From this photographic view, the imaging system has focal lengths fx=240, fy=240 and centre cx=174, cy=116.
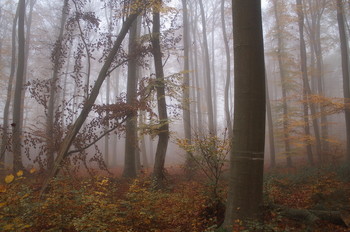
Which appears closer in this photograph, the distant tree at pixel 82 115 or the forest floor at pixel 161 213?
the forest floor at pixel 161 213

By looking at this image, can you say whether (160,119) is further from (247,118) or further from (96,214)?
(247,118)

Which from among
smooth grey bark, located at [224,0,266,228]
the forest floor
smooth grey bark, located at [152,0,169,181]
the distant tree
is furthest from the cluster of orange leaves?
smooth grey bark, located at [152,0,169,181]

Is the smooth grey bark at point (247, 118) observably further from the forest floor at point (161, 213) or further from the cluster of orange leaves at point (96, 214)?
the cluster of orange leaves at point (96, 214)

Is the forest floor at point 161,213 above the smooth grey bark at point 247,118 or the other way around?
the other way around

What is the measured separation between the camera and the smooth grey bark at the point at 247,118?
402 centimetres

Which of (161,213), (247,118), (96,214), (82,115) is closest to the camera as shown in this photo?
(247,118)

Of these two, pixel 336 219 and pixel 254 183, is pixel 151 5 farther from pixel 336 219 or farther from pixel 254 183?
pixel 336 219

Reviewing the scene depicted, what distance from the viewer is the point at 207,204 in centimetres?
535

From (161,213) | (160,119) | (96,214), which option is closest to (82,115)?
(160,119)

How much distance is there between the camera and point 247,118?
13.4ft

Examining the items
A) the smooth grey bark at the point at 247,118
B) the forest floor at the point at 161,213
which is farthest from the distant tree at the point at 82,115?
the smooth grey bark at the point at 247,118

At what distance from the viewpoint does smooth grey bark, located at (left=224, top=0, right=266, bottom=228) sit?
13.2 ft

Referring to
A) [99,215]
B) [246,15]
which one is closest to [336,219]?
[246,15]

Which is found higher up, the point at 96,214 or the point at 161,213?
the point at 96,214
